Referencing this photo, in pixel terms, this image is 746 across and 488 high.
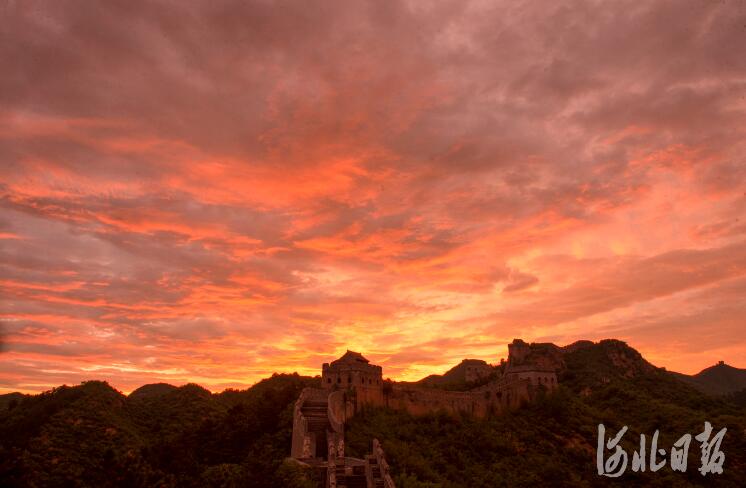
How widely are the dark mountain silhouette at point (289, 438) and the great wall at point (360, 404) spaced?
132 centimetres

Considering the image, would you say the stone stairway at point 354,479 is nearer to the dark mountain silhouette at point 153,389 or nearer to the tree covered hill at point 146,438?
the tree covered hill at point 146,438

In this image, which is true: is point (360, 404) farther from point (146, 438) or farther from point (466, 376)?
point (466, 376)

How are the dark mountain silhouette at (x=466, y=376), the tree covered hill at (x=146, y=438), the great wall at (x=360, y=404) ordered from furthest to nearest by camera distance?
1. the dark mountain silhouette at (x=466, y=376)
2. the great wall at (x=360, y=404)
3. the tree covered hill at (x=146, y=438)

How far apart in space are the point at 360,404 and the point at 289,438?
798 cm

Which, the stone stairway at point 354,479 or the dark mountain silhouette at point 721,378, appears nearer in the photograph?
the stone stairway at point 354,479

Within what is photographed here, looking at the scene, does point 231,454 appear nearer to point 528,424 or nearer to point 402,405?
point 402,405

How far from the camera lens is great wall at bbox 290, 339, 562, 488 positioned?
1182 inches

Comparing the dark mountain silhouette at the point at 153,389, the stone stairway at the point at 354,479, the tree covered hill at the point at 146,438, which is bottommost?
the stone stairway at the point at 354,479

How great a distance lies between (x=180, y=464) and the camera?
25156mm

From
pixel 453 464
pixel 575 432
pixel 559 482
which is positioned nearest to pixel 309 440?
pixel 453 464

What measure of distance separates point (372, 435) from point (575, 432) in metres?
26.6

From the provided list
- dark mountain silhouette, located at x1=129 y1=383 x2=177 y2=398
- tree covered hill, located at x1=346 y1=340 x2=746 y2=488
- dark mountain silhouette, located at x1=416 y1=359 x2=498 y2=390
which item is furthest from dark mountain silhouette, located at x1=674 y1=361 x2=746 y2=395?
dark mountain silhouette, located at x1=129 y1=383 x2=177 y2=398

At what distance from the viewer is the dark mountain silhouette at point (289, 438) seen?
3242 centimetres

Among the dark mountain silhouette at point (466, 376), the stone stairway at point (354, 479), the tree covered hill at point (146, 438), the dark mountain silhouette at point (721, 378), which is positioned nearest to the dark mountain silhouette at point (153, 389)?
the tree covered hill at point (146, 438)
